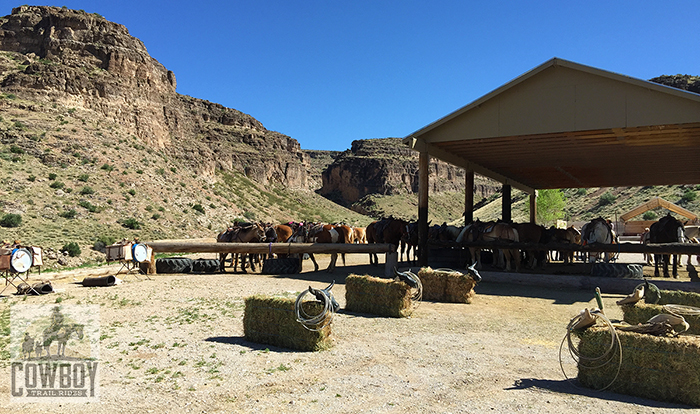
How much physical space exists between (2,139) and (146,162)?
550 inches

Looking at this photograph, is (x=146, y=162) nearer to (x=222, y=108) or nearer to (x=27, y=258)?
(x=27, y=258)

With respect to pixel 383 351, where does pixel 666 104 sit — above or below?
above

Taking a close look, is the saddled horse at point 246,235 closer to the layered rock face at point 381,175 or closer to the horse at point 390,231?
the horse at point 390,231

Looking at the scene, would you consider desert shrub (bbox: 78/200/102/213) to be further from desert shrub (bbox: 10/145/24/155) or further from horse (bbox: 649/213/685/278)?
horse (bbox: 649/213/685/278)

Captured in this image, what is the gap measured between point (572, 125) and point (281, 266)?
39.3 ft

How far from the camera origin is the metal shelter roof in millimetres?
13148

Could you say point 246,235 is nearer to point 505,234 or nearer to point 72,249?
point 505,234

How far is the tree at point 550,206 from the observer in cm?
4934

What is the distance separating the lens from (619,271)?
1400cm

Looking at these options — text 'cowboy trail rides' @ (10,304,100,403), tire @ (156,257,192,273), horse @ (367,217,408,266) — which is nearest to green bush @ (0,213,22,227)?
tire @ (156,257,192,273)

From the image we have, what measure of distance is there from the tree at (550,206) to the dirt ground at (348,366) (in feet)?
137

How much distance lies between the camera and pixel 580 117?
1399cm

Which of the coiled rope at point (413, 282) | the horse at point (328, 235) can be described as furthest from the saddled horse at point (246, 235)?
the coiled rope at point (413, 282)

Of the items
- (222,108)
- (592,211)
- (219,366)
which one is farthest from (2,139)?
(222,108)
